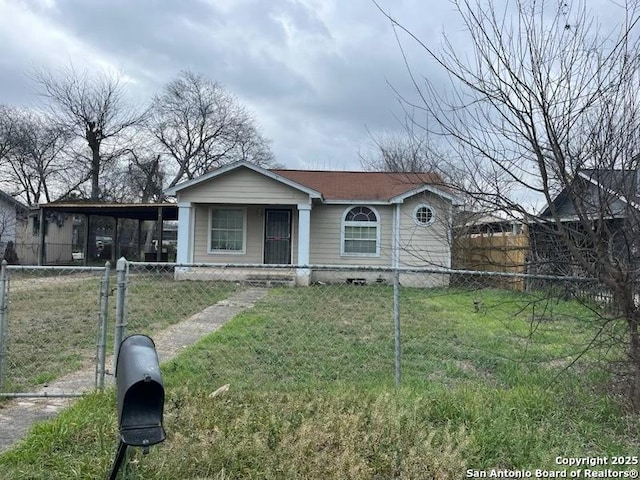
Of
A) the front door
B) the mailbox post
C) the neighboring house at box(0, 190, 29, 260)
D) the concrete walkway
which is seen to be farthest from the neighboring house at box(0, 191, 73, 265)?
the mailbox post

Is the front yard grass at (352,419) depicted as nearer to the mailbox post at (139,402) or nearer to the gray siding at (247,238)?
the mailbox post at (139,402)

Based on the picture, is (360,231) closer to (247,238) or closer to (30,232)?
(247,238)

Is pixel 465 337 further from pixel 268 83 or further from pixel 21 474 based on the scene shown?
pixel 268 83

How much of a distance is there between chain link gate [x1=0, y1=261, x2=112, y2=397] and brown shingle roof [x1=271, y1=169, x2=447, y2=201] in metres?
8.17

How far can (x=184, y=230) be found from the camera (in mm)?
14469

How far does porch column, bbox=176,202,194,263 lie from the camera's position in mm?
14420

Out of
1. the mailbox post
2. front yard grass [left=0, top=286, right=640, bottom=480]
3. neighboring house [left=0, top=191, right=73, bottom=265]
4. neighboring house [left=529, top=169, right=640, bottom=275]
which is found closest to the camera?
the mailbox post

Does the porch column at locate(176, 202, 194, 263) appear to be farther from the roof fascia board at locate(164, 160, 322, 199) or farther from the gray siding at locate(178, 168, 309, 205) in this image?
the roof fascia board at locate(164, 160, 322, 199)

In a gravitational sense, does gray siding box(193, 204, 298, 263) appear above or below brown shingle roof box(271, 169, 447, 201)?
below

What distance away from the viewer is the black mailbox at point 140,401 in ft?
6.73

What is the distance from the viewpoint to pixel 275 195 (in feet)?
46.8

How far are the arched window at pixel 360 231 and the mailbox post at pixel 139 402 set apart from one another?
13.1 meters

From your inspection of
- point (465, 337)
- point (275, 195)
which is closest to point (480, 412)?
point (465, 337)

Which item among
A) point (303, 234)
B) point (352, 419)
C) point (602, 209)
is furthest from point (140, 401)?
point (303, 234)
